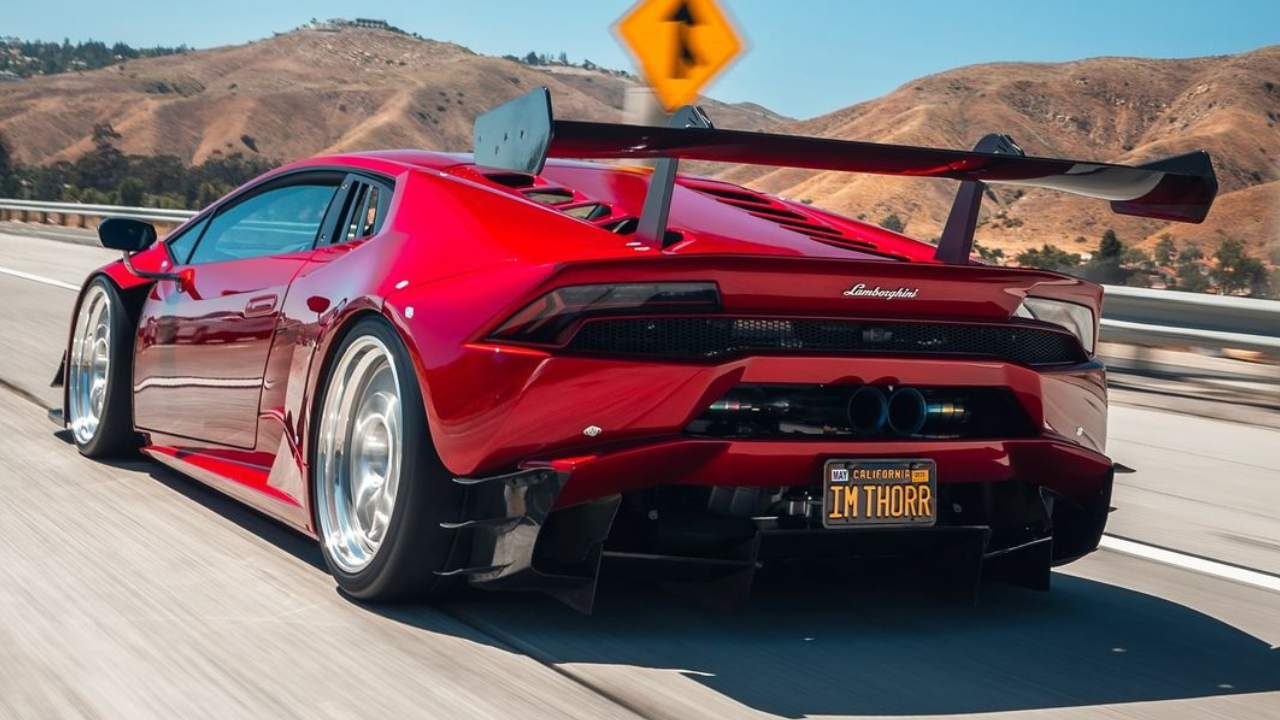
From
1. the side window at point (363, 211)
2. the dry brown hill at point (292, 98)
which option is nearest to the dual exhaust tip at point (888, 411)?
the side window at point (363, 211)

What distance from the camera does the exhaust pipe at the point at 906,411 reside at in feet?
12.6

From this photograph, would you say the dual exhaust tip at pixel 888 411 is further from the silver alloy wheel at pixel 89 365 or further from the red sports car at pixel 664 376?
the silver alloy wheel at pixel 89 365

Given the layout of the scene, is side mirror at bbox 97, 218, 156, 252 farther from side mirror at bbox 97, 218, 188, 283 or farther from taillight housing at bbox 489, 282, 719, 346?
taillight housing at bbox 489, 282, 719, 346

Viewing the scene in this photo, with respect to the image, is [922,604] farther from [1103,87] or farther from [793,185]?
[1103,87]

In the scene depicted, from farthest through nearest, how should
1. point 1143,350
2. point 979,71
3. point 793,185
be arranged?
point 979,71 < point 793,185 < point 1143,350

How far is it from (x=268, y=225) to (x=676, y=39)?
425cm

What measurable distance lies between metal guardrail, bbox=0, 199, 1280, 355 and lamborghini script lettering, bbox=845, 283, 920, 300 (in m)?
6.15

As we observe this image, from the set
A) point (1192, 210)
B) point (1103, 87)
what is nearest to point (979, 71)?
point (1103, 87)

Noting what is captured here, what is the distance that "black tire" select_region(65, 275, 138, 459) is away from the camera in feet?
18.9

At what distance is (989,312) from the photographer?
3.90m

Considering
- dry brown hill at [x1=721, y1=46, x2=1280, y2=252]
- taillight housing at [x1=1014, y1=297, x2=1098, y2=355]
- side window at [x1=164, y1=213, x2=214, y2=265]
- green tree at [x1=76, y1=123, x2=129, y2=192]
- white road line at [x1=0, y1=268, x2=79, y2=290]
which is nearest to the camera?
taillight housing at [x1=1014, y1=297, x2=1098, y2=355]

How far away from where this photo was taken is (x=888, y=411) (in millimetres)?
3805

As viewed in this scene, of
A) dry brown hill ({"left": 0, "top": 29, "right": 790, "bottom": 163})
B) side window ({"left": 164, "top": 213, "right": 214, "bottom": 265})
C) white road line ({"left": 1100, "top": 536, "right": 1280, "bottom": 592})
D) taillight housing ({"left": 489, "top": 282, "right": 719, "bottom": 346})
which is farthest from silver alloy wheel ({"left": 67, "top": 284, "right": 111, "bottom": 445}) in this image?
dry brown hill ({"left": 0, "top": 29, "right": 790, "bottom": 163})

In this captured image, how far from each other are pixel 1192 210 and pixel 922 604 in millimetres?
1280
